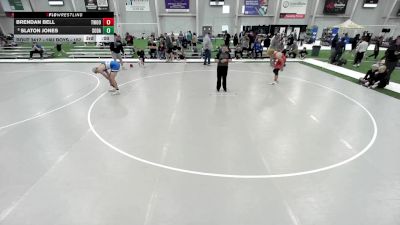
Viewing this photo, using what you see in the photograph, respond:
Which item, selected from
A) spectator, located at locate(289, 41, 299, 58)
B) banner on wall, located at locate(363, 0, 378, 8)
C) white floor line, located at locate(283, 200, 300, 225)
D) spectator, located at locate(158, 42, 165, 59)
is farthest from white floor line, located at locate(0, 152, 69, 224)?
banner on wall, located at locate(363, 0, 378, 8)

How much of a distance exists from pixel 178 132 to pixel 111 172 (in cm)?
225

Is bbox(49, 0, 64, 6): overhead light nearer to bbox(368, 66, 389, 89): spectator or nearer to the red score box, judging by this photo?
the red score box

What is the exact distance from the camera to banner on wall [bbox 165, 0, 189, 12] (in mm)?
31344

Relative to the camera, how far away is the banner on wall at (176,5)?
31.3 m

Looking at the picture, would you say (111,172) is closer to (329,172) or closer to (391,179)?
(329,172)

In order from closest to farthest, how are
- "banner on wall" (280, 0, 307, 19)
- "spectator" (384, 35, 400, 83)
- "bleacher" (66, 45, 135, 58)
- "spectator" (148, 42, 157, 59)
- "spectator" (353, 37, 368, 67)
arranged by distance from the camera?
"spectator" (384, 35, 400, 83) → "spectator" (353, 37, 368, 67) → "spectator" (148, 42, 157, 59) → "bleacher" (66, 45, 135, 58) → "banner on wall" (280, 0, 307, 19)

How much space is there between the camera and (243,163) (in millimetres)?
5324

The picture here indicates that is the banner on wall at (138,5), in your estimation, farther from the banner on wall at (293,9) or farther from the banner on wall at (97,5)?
the banner on wall at (293,9)

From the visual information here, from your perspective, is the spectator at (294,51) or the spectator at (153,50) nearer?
Result: the spectator at (153,50)

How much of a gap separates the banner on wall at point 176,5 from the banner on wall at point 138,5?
102 inches

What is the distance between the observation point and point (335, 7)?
31.8 metres
